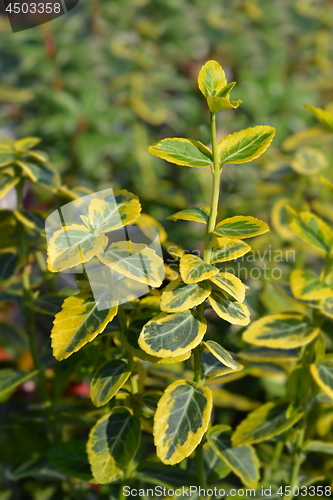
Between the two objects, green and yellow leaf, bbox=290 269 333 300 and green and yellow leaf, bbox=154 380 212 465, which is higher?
green and yellow leaf, bbox=290 269 333 300

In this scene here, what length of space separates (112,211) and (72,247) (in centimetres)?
7

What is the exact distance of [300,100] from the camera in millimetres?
1900

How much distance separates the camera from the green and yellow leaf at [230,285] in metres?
0.44

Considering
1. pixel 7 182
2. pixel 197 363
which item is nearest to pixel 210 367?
pixel 197 363

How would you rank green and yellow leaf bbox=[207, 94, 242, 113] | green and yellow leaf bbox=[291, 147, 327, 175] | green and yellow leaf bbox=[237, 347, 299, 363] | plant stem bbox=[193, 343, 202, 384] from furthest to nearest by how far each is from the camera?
green and yellow leaf bbox=[291, 147, 327, 175] → green and yellow leaf bbox=[237, 347, 299, 363] → plant stem bbox=[193, 343, 202, 384] → green and yellow leaf bbox=[207, 94, 242, 113]

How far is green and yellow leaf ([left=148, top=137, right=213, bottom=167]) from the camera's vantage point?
443mm

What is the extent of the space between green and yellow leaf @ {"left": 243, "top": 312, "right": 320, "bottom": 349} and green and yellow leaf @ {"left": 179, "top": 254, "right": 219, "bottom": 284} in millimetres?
197

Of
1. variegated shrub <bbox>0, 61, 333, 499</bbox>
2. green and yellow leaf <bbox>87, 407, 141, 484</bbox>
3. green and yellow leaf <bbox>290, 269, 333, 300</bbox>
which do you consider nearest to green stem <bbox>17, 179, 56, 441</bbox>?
variegated shrub <bbox>0, 61, 333, 499</bbox>

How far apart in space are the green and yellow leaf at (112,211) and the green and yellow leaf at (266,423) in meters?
0.35

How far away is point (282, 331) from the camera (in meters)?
0.62

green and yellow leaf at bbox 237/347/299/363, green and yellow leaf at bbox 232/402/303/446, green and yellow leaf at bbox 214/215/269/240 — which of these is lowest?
green and yellow leaf at bbox 232/402/303/446

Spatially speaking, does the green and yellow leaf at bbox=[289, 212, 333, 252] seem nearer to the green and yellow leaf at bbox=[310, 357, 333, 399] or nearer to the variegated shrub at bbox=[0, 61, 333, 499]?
the variegated shrub at bbox=[0, 61, 333, 499]

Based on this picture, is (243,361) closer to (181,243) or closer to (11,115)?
(181,243)

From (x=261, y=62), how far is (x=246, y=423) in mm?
2086
